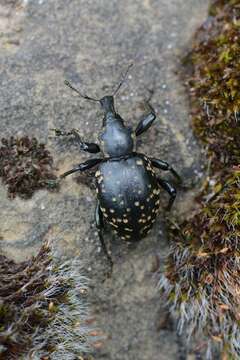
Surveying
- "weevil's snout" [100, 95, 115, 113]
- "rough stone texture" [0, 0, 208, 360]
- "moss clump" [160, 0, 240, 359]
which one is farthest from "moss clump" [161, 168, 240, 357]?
"weevil's snout" [100, 95, 115, 113]

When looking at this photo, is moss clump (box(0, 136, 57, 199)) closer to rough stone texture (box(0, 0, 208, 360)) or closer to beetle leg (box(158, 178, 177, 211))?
rough stone texture (box(0, 0, 208, 360))

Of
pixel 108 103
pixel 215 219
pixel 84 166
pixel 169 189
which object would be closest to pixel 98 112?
pixel 108 103

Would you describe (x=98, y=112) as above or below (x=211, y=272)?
above

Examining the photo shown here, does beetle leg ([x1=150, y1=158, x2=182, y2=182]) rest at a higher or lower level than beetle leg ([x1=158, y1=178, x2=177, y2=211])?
higher

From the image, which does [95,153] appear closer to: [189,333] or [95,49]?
[95,49]

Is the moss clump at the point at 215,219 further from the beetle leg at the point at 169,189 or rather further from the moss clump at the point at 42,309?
the moss clump at the point at 42,309

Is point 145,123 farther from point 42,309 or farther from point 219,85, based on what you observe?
point 42,309
